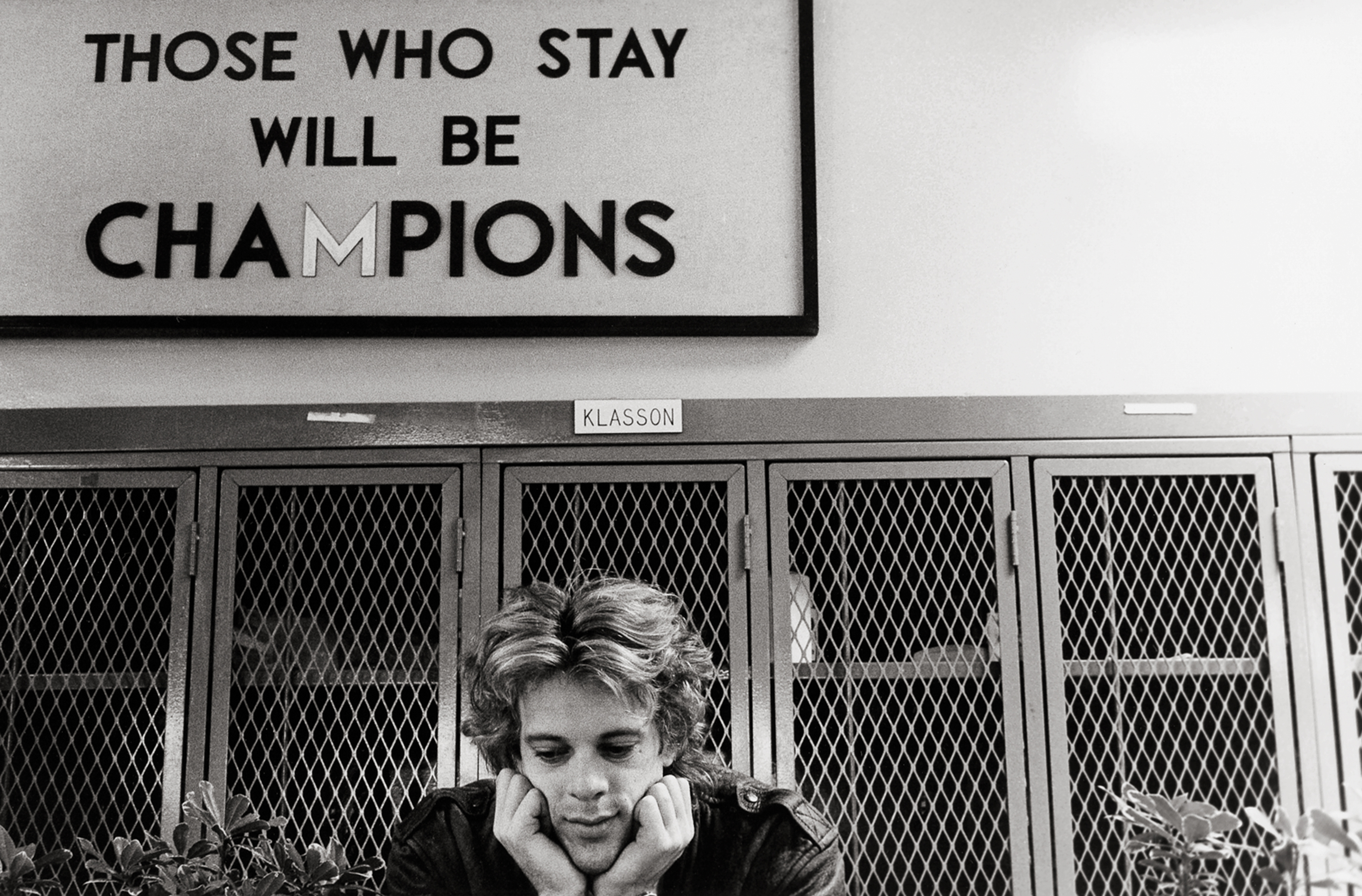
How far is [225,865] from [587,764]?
0.77 metres

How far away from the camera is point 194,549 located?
113 inches

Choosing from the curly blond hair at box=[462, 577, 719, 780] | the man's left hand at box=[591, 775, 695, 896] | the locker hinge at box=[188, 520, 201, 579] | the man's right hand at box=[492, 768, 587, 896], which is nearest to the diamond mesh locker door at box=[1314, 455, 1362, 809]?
the curly blond hair at box=[462, 577, 719, 780]

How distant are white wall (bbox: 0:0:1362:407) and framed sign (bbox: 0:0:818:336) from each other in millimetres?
89

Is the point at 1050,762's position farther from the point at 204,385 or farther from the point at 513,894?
the point at 204,385

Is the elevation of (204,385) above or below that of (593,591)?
above

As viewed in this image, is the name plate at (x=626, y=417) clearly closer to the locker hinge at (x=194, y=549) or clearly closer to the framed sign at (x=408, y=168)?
the framed sign at (x=408, y=168)

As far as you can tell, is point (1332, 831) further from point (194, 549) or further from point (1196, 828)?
point (194, 549)

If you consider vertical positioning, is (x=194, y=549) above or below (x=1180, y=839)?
above

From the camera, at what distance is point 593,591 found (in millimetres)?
2486

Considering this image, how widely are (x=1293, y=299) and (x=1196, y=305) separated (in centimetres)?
25

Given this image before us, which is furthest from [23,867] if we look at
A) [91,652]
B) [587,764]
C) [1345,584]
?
[1345,584]

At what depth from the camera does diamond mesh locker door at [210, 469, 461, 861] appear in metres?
2.78

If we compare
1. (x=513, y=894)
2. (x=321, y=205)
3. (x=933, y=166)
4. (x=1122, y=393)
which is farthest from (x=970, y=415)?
(x=321, y=205)

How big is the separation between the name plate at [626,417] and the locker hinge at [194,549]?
2.93 feet
